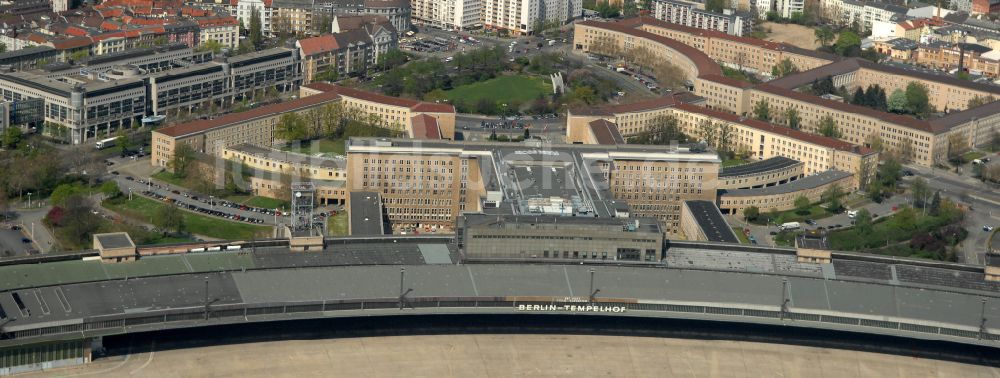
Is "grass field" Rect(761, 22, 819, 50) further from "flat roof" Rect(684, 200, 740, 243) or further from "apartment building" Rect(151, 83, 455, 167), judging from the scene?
"flat roof" Rect(684, 200, 740, 243)

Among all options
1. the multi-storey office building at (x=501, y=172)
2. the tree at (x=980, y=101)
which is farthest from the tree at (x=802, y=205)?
the tree at (x=980, y=101)

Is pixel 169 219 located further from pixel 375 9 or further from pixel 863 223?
pixel 375 9

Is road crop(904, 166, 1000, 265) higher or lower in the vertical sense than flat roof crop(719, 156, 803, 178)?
lower

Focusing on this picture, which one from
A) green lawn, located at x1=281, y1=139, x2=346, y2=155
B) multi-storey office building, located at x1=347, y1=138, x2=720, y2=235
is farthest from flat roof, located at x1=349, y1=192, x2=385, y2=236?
green lawn, located at x1=281, y1=139, x2=346, y2=155

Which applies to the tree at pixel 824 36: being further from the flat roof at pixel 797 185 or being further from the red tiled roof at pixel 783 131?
the flat roof at pixel 797 185

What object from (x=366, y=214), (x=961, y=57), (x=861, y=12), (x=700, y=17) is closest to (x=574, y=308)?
(x=366, y=214)

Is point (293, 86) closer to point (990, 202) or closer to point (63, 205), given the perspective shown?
point (63, 205)
